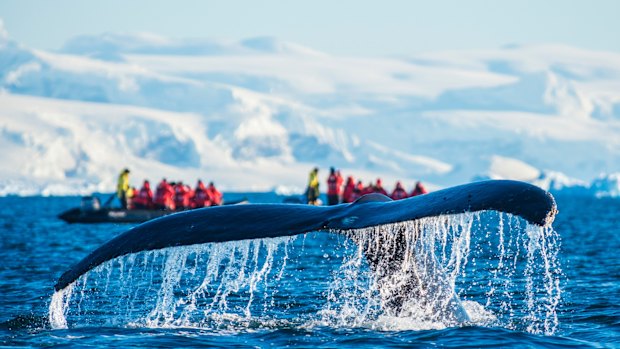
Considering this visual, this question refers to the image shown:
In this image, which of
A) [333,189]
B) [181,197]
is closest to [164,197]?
[181,197]

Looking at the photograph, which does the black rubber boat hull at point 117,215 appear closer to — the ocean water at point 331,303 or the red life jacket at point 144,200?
the red life jacket at point 144,200

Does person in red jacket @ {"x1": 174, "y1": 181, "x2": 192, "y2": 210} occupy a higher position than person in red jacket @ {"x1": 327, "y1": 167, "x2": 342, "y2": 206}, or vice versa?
person in red jacket @ {"x1": 327, "y1": 167, "x2": 342, "y2": 206}

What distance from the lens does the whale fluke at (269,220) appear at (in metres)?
6.49

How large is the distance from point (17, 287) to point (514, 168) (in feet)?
584

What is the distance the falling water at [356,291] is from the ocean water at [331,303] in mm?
17

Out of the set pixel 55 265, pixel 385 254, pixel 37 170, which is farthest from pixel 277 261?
pixel 37 170

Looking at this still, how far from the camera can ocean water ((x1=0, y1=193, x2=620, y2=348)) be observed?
7.87m

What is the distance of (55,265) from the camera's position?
16516mm

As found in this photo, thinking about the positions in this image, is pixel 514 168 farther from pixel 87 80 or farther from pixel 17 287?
pixel 17 287

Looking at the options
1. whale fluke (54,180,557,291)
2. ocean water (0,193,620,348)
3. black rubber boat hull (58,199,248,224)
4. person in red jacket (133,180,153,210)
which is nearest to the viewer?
whale fluke (54,180,557,291)

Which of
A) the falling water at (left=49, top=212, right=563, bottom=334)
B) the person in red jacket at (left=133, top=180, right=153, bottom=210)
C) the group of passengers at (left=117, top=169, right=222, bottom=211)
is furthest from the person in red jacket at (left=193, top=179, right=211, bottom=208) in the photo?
the falling water at (left=49, top=212, right=563, bottom=334)

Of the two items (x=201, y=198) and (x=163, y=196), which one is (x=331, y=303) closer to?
(x=163, y=196)

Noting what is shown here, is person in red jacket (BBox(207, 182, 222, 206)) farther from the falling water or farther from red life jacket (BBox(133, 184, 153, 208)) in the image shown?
the falling water

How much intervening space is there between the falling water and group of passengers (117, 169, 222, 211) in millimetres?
14195
